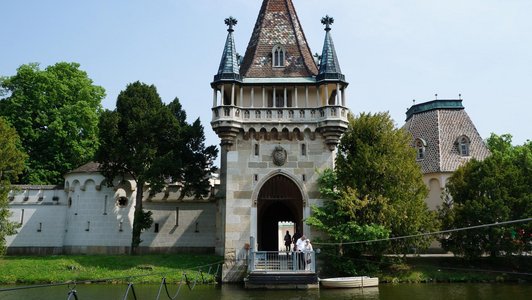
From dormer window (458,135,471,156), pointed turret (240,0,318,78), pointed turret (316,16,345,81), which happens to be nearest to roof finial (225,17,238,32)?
pointed turret (240,0,318,78)

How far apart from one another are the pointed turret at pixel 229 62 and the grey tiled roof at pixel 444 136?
1753 cm

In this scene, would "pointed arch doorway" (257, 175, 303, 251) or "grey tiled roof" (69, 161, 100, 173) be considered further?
"grey tiled roof" (69, 161, 100, 173)

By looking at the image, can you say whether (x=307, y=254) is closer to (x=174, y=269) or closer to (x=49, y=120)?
(x=174, y=269)

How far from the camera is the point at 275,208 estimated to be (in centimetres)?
3544

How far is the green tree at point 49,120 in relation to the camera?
121 feet

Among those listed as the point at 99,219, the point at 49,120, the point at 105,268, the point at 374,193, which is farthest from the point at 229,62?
the point at 49,120

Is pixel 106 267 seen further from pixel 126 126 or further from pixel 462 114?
pixel 462 114

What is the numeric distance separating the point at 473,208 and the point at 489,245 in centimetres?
213

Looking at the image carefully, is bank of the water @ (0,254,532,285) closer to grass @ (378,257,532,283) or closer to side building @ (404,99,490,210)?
grass @ (378,257,532,283)

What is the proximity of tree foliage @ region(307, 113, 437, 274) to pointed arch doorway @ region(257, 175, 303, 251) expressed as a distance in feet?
7.12

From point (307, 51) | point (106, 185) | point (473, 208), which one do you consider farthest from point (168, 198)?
point (473, 208)

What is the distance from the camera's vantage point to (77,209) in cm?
3306

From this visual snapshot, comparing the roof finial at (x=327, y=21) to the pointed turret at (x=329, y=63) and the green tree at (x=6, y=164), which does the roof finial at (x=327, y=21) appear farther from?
the green tree at (x=6, y=164)

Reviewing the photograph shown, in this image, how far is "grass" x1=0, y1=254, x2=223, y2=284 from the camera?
24406mm
